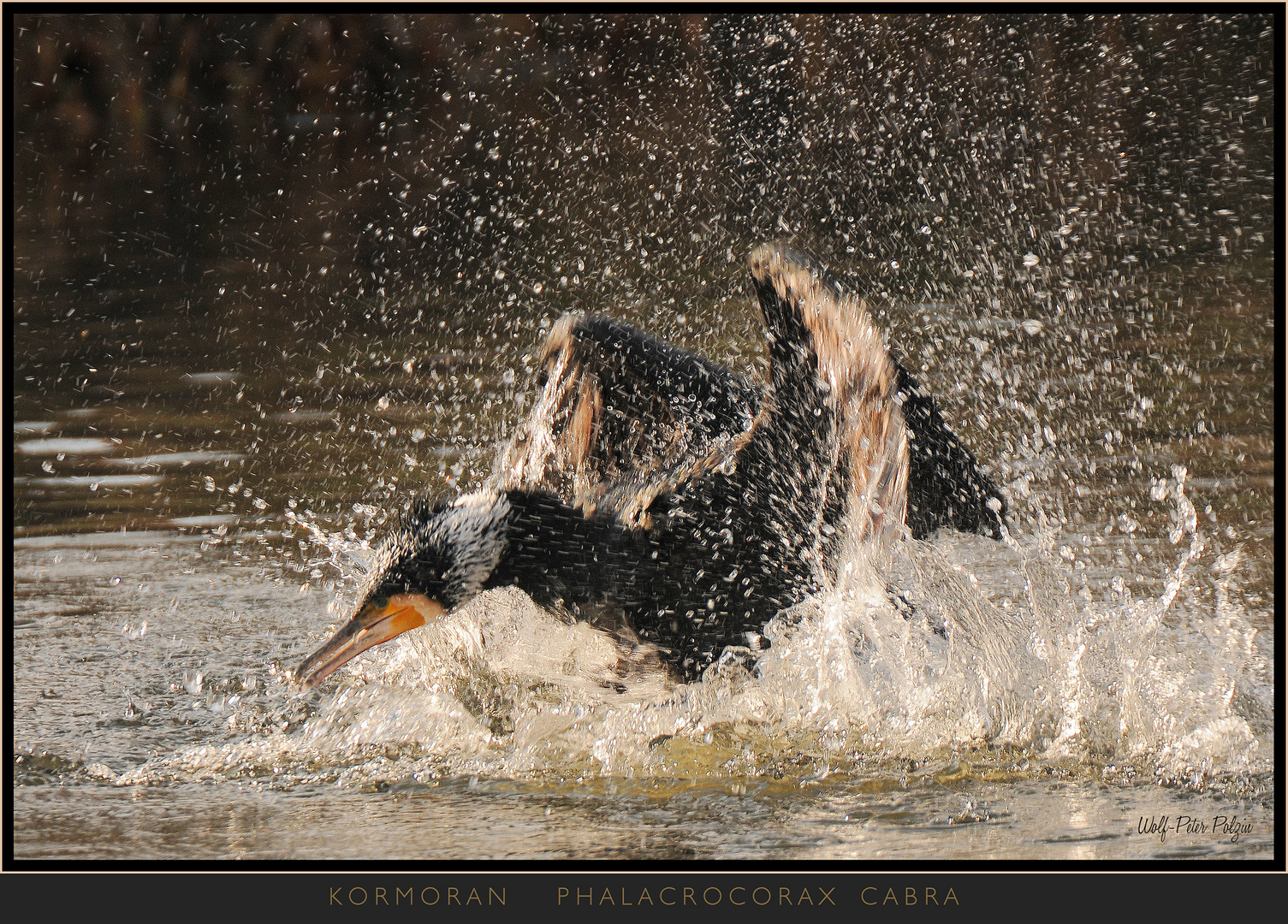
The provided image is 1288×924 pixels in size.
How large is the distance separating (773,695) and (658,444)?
33.9 inches

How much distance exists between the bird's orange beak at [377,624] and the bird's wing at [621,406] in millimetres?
662

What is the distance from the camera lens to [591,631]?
3156 mm

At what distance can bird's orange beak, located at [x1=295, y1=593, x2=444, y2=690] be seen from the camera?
311cm

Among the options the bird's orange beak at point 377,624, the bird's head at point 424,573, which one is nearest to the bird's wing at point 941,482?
the bird's head at point 424,573

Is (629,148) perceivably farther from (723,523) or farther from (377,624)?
(377,624)

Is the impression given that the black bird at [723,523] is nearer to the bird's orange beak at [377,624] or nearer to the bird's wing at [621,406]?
the bird's orange beak at [377,624]

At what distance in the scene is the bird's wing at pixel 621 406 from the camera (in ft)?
12.2

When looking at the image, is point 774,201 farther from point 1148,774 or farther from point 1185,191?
point 1148,774

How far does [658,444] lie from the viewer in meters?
3.76

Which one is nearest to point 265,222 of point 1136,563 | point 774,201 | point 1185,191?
point 774,201

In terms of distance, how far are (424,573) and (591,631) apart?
42cm

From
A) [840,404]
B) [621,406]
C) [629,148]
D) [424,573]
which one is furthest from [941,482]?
[629,148]

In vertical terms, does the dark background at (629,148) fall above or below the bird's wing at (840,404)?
above

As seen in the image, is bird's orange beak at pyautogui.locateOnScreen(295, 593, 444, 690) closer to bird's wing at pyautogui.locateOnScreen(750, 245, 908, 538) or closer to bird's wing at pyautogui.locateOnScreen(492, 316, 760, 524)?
bird's wing at pyautogui.locateOnScreen(492, 316, 760, 524)
